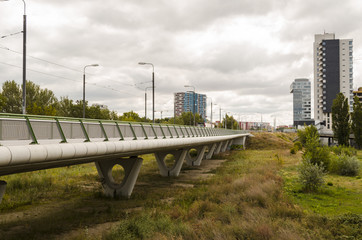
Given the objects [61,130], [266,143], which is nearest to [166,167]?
[61,130]

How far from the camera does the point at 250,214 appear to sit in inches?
636

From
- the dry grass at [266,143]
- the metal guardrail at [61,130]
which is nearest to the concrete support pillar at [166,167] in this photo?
the metal guardrail at [61,130]

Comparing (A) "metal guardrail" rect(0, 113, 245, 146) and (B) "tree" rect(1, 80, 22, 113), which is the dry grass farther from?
(A) "metal guardrail" rect(0, 113, 245, 146)

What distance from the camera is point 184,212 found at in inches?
718

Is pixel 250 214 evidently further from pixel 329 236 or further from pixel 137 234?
pixel 137 234

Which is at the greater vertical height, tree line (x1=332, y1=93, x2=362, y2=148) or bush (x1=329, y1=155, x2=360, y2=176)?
tree line (x1=332, y1=93, x2=362, y2=148)

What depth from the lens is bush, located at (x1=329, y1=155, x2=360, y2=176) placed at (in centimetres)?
3248

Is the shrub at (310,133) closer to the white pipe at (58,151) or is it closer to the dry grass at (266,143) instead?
the dry grass at (266,143)

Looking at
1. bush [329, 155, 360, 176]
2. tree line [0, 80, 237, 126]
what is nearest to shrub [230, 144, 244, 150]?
tree line [0, 80, 237, 126]

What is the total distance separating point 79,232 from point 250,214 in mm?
8936

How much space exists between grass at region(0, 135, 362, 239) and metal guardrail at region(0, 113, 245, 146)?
16.0ft

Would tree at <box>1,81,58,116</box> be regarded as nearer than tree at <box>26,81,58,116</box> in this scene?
Yes

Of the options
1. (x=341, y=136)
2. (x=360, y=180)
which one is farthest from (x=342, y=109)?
(x=360, y=180)

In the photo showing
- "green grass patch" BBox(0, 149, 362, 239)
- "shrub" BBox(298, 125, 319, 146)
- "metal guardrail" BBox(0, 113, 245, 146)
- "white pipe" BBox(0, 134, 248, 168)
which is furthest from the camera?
"shrub" BBox(298, 125, 319, 146)
